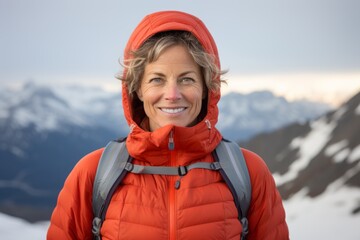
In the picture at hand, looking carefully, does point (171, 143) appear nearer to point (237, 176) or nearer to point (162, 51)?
point (237, 176)

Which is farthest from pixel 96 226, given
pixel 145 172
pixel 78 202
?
pixel 145 172

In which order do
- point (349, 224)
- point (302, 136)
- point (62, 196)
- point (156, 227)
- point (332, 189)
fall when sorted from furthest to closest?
point (302, 136)
point (332, 189)
point (349, 224)
point (62, 196)
point (156, 227)

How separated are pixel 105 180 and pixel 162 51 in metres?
1.26

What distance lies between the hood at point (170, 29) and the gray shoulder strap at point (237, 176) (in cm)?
19

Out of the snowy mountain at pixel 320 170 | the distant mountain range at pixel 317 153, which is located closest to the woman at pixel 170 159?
the snowy mountain at pixel 320 170

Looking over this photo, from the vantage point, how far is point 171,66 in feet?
15.4

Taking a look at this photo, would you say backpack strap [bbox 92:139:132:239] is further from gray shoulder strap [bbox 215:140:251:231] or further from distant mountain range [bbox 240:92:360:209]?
distant mountain range [bbox 240:92:360:209]

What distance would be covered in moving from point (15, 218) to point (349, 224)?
1610cm

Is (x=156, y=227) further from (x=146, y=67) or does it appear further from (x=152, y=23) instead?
(x=152, y=23)

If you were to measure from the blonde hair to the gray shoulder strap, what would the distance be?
0.65 meters

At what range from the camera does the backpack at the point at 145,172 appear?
15.6 feet

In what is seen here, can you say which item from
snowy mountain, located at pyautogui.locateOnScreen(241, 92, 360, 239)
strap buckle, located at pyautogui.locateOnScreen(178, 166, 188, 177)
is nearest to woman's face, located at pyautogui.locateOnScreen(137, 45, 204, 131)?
strap buckle, located at pyautogui.locateOnScreen(178, 166, 188, 177)

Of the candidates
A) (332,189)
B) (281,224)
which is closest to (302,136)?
(332,189)

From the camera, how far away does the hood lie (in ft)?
15.7
